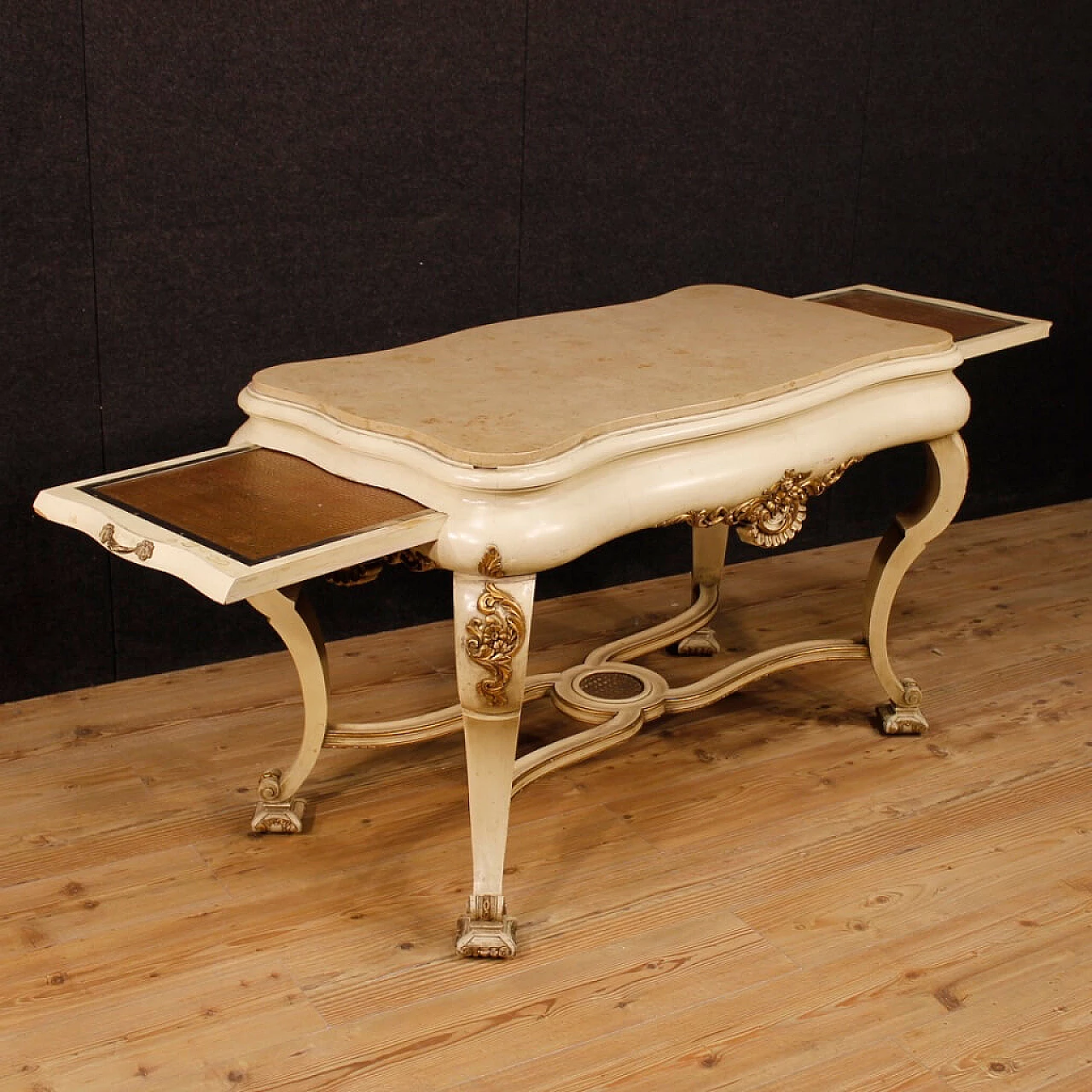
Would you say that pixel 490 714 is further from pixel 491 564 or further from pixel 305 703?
pixel 305 703

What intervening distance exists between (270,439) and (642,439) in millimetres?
541

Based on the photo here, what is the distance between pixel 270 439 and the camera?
7.11ft

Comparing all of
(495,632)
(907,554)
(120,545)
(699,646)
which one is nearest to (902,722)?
(907,554)

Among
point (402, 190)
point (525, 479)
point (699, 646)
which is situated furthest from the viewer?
point (699, 646)

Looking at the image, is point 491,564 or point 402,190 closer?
point 491,564

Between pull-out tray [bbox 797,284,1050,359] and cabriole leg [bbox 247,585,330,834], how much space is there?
3.79ft

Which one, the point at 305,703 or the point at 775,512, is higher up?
the point at 775,512

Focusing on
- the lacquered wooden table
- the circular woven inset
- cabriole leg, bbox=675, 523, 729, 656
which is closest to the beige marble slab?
the lacquered wooden table

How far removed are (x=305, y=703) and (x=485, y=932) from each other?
1.61ft

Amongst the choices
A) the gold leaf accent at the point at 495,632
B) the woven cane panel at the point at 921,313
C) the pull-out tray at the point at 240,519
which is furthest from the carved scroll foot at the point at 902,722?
the pull-out tray at the point at 240,519

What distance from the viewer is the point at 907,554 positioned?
2.63 metres

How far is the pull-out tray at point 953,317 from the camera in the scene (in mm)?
2605

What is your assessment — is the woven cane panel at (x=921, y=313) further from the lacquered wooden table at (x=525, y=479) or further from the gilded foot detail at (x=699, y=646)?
the gilded foot detail at (x=699, y=646)

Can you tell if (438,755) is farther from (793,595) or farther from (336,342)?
(793,595)
